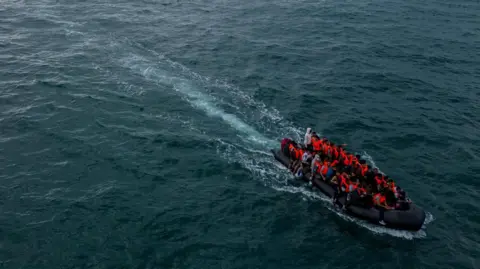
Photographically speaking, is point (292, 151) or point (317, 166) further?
point (292, 151)

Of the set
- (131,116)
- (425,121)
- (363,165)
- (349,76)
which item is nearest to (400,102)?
(425,121)

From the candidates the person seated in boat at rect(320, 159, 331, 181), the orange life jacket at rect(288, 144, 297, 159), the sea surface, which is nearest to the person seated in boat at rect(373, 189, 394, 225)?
the sea surface

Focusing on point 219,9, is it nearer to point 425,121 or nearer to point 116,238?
point 425,121

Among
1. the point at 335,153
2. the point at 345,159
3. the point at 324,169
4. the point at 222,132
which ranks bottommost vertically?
the point at 222,132

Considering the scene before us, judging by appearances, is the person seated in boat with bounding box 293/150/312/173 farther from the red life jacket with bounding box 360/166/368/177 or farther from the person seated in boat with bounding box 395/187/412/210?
the person seated in boat with bounding box 395/187/412/210

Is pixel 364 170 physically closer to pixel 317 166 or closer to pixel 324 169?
pixel 324 169

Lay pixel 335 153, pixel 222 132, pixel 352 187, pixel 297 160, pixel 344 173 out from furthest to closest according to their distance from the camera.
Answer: pixel 222 132
pixel 297 160
pixel 335 153
pixel 344 173
pixel 352 187

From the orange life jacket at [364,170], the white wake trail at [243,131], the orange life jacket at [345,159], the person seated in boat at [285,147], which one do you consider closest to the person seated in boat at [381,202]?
the white wake trail at [243,131]

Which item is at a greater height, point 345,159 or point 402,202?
point 345,159

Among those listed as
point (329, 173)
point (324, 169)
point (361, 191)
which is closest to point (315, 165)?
point (324, 169)
